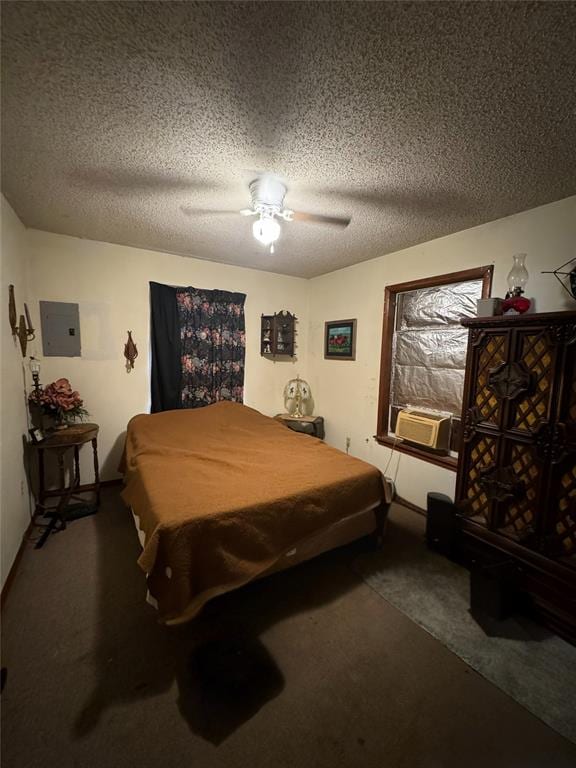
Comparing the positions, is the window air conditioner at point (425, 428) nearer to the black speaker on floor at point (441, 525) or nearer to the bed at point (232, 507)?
the black speaker on floor at point (441, 525)

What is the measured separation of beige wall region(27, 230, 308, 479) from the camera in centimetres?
281

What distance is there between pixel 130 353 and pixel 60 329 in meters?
0.61

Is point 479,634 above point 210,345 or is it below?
below

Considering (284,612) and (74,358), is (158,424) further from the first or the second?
(284,612)

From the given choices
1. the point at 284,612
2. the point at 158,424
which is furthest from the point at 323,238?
the point at 284,612

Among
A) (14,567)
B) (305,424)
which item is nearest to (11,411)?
(14,567)

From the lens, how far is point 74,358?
2943 millimetres

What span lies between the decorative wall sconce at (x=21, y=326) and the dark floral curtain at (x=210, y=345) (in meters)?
1.29

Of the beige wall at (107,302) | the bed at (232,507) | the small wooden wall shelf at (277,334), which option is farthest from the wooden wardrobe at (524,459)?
the beige wall at (107,302)

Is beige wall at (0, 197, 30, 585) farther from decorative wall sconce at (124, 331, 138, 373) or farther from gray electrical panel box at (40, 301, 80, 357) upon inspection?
decorative wall sconce at (124, 331, 138, 373)

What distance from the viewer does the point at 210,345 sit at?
141 inches

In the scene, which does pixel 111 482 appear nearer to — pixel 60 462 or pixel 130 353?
pixel 60 462

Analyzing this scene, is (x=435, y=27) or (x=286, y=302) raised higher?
(x=435, y=27)

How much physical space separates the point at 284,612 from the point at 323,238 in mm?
2762
